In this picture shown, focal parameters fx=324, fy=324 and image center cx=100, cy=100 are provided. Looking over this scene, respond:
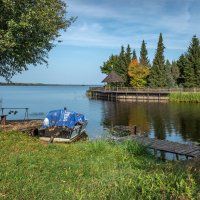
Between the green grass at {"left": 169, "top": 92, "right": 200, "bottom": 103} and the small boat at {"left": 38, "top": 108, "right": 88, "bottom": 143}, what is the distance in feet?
168

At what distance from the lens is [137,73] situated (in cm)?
9094

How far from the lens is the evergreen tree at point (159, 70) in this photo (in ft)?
275

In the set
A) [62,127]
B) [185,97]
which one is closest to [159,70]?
[185,97]

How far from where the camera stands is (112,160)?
12914mm

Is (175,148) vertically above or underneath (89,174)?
underneath

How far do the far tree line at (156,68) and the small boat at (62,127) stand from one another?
59.2 metres

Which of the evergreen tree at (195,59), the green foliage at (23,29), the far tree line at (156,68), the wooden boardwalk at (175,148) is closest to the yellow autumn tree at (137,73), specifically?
the far tree line at (156,68)

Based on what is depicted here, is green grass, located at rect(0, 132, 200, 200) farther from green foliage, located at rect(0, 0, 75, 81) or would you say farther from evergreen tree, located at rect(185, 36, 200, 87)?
evergreen tree, located at rect(185, 36, 200, 87)

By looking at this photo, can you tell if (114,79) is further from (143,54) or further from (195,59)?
(195,59)

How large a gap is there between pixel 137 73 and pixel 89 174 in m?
81.9

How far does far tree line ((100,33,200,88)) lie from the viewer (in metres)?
81.3

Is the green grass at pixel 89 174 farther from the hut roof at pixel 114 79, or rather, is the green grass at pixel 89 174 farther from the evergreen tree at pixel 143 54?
the evergreen tree at pixel 143 54

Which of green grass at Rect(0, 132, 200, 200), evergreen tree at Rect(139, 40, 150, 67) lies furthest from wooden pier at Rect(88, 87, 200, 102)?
green grass at Rect(0, 132, 200, 200)

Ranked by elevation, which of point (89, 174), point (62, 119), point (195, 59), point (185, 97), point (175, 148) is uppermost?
point (195, 59)
